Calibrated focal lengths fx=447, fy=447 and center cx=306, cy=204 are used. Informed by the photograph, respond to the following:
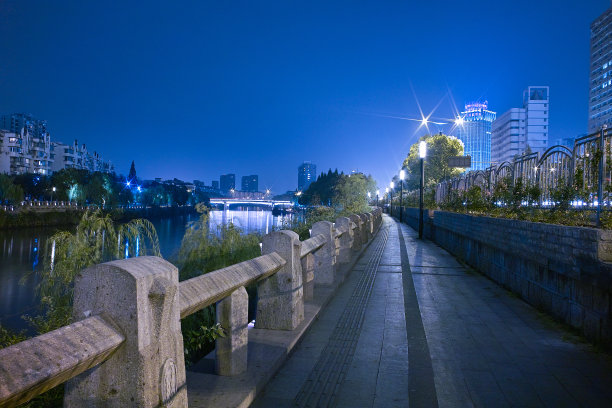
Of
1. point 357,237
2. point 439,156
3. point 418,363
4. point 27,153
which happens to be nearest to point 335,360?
point 418,363

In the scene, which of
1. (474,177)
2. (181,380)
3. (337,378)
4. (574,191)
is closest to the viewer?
(181,380)

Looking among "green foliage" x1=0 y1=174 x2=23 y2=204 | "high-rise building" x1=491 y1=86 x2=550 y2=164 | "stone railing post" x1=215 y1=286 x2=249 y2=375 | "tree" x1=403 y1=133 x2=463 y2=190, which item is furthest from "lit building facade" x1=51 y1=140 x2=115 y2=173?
"high-rise building" x1=491 y1=86 x2=550 y2=164

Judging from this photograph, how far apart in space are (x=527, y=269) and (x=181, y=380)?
700 centimetres

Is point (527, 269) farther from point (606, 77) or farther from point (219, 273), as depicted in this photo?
point (606, 77)

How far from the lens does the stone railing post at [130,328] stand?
2.19 meters

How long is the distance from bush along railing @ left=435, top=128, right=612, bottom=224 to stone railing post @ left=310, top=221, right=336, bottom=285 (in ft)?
12.8

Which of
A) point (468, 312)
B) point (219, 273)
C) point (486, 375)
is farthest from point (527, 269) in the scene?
point (219, 273)

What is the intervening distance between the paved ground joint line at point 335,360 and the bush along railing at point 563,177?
3.70 meters

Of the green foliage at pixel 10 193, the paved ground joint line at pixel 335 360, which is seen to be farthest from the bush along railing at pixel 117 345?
the green foliage at pixel 10 193

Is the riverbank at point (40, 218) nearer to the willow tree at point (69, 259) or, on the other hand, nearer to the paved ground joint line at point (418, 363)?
the willow tree at point (69, 259)

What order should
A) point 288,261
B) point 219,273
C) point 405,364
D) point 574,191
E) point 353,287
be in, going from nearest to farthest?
1. point 219,273
2. point 405,364
3. point 288,261
4. point 574,191
5. point 353,287

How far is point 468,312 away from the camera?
7.27 m

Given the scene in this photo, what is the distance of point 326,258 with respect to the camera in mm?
8219

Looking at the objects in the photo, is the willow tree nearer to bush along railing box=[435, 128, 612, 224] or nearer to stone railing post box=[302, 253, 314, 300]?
stone railing post box=[302, 253, 314, 300]
